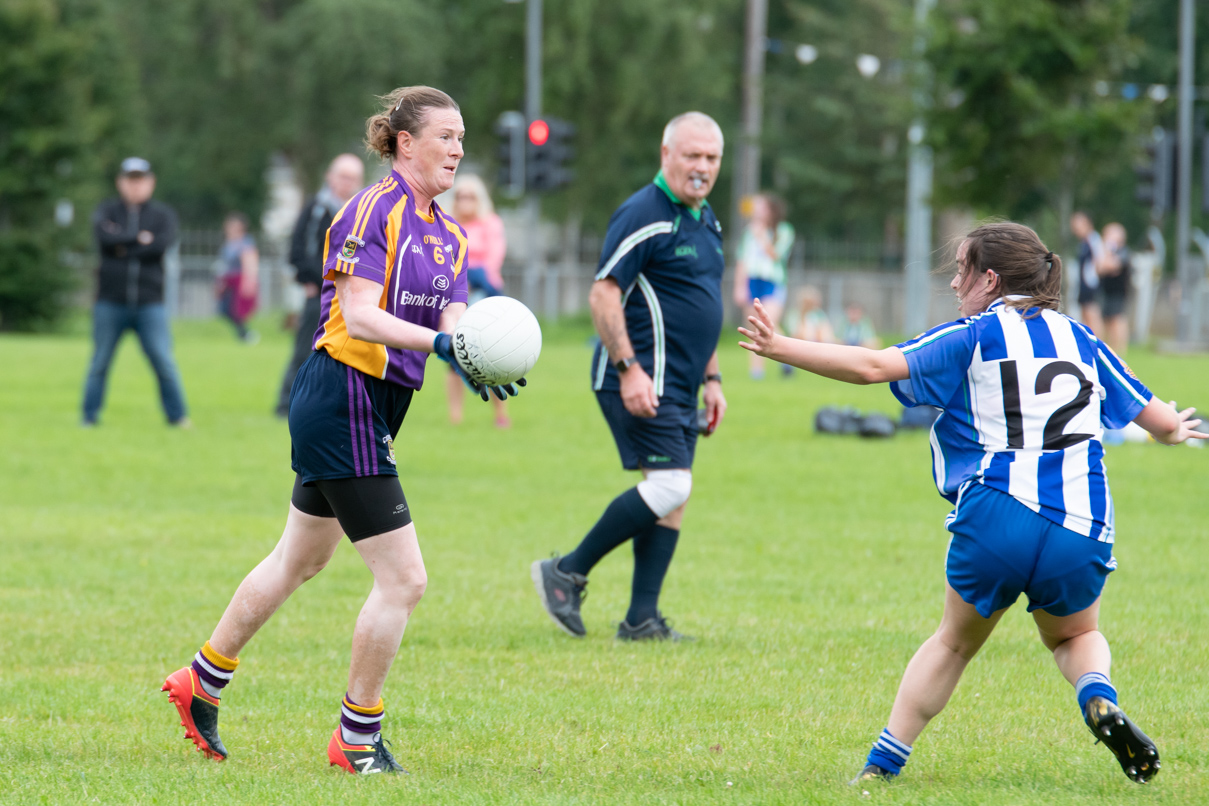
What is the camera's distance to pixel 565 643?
6.40 m

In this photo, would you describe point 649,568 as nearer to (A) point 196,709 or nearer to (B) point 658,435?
(B) point 658,435

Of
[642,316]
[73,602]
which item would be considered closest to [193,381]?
[73,602]

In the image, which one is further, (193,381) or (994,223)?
(193,381)

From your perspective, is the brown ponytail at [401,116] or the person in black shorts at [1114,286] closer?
the brown ponytail at [401,116]

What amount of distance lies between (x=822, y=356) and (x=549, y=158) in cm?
2094

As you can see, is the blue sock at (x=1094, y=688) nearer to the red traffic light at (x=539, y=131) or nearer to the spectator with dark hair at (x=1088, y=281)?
the red traffic light at (x=539, y=131)

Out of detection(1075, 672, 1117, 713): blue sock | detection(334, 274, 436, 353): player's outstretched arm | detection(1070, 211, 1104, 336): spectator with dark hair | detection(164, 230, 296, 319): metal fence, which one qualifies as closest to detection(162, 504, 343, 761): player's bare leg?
detection(334, 274, 436, 353): player's outstretched arm

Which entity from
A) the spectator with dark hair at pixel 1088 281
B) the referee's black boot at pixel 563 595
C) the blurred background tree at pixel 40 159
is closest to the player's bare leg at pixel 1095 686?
the referee's black boot at pixel 563 595

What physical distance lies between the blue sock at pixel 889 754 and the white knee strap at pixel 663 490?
7.37 ft

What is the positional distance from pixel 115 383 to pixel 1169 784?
53.2 feet

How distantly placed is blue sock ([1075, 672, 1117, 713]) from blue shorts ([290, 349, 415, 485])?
2.06 m

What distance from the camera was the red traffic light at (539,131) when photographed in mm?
22984

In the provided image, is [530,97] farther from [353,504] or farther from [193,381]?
[353,504]

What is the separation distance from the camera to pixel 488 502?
10211 millimetres
